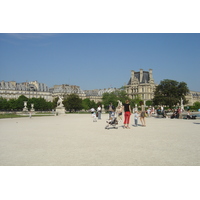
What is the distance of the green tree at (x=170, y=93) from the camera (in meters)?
76.0

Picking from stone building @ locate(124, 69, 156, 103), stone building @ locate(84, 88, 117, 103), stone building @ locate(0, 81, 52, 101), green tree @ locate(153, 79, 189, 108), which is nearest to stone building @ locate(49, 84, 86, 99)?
stone building @ locate(0, 81, 52, 101)

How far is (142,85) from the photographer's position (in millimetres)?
120375

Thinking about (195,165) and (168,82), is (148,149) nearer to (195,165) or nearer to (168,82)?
(195,165)

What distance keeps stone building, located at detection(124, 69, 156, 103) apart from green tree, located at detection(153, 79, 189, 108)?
115 ft

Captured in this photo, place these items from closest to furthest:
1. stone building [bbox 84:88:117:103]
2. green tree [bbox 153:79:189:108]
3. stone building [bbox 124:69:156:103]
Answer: green tree [bbox 153:79:189:108], stone building [bbox 124:69:156:103], stone building [bbox 84:88:117:103]

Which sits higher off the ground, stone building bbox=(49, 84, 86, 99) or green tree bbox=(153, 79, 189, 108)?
stone building bbox=(49, 84, 86, 99)

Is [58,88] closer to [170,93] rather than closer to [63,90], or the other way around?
[63,90]

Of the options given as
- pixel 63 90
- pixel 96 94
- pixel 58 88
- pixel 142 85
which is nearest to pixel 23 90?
pixel 58 88

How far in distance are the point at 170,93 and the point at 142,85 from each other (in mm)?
41848

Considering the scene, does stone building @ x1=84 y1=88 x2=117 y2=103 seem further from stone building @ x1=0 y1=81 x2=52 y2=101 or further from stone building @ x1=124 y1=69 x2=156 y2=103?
stone building @ x1=0 y1=81 x2=52 y2=101

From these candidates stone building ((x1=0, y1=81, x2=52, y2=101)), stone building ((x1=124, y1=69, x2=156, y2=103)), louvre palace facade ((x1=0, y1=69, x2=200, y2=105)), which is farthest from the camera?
stone building ((x1=124, y1=69, x2=156, y2=103))

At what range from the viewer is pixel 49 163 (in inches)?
247

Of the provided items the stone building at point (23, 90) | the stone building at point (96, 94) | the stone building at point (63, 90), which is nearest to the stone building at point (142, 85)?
the stone building at point (96, 94)

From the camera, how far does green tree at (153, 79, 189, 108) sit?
76.0 metres
